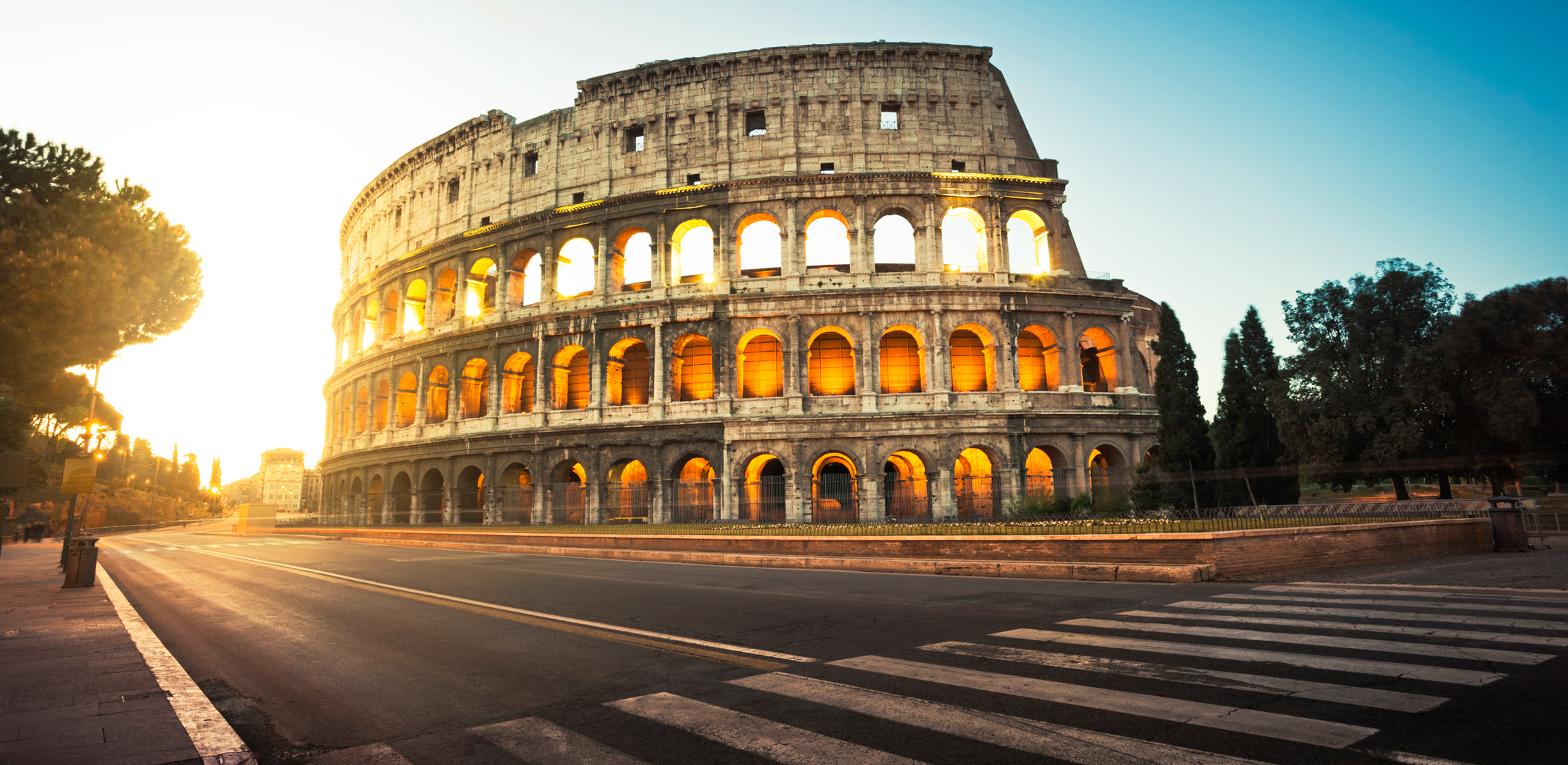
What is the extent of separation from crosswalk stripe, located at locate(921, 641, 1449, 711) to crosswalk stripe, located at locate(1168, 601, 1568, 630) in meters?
3.17

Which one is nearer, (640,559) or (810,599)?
(810,599)

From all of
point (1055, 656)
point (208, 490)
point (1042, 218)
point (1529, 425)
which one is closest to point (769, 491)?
point (1042, 218)

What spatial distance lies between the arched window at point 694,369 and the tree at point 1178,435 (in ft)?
52.4

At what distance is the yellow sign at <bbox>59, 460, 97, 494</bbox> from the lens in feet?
42.9

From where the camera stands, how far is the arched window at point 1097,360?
29.5 meters

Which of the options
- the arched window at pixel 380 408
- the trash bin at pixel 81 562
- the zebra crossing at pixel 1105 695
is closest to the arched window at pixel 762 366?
the trash bin at pixel 81 562

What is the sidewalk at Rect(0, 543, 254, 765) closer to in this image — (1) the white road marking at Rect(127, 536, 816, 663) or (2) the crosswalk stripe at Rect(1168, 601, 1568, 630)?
(1) the white road marking at Rect(127, 536, 816, 663)

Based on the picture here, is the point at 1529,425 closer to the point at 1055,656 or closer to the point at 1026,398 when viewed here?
the point at 1026,398

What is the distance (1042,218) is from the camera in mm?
30047

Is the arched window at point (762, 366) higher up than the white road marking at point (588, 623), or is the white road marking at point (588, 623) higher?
the arched window at point (762, 366)

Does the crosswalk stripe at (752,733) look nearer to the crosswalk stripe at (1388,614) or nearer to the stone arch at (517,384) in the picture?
the crosswalk stripe at (1388,614)

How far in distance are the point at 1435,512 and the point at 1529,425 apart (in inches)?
577

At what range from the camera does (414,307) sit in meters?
36.7

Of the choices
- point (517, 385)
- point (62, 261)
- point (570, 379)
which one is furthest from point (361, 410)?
point (62, 261)
